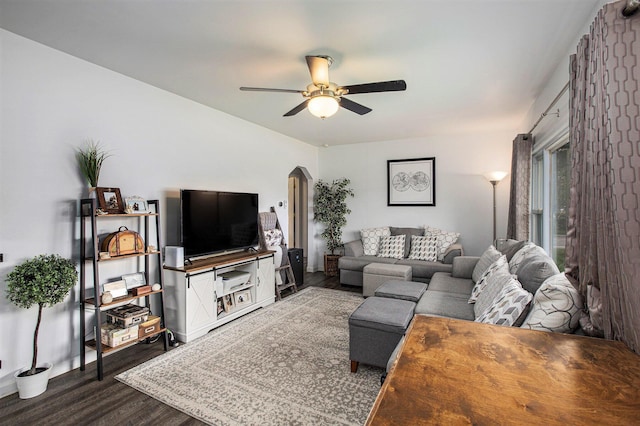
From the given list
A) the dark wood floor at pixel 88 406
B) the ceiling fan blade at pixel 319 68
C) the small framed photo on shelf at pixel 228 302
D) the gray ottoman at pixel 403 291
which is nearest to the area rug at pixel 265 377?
the dark wood floor at pixel 88 406

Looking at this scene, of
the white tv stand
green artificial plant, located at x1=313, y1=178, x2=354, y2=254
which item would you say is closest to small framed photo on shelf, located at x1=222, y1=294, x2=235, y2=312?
the white tv stand

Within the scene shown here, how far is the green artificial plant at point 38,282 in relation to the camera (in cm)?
204

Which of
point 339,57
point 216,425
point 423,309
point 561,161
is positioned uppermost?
point 339,57

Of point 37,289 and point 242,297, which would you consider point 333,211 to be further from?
point 37,289

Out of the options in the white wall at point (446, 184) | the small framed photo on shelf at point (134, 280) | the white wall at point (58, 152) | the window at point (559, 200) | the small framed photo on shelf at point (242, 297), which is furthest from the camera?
the white wall at point (446, 184)

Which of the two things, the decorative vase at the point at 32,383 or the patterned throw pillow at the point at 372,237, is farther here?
the patterned throw pillow at the point at 372,237

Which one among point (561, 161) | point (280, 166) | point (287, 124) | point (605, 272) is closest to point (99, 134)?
point (287, 124)

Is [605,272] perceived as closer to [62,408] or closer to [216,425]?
[216,425]

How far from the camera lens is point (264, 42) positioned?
7.50 feet

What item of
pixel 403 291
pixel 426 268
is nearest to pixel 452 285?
pixel 403 291

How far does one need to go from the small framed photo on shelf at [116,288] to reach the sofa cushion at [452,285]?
312 cm

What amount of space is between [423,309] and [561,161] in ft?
6.84

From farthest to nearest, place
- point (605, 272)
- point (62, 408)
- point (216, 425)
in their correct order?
point (62, 408) → point (216, 425) → point (605, 272)

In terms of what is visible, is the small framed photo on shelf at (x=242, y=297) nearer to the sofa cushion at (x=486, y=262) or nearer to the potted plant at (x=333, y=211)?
the potted plant at (x=333, y=211)
